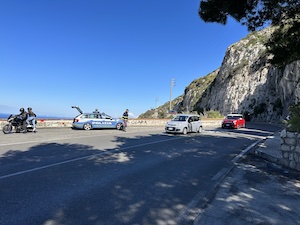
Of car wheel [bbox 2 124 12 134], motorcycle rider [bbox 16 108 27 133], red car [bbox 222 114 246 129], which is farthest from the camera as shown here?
red car [bbox 222 114 246 129]

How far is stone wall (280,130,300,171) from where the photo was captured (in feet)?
26.0

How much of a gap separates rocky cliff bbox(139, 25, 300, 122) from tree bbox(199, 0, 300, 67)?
32525 millimetres

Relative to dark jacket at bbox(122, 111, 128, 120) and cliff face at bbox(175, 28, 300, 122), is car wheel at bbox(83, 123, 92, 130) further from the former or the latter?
cliff face at bbox(175, 28, 300, 122)

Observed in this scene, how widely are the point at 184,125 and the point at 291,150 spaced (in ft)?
36.1

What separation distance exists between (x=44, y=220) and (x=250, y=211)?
3.41 metres

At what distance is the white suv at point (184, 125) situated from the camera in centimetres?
1880

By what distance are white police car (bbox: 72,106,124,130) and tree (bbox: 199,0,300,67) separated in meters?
13.1

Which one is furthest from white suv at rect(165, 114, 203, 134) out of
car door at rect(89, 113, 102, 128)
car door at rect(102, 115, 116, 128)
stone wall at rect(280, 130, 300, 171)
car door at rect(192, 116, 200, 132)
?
stone wall at rect(280, 130, 300, 171)

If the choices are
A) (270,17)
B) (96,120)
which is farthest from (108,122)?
(270,17)

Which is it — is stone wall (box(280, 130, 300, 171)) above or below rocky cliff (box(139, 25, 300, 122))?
below

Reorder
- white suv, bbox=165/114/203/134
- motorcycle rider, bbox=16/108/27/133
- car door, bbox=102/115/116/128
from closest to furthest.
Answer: motorcycle rider, bbox=16/108/27/133 → white suv, bbox=165/114/203/134 → car door, bbox=102/115/116/128

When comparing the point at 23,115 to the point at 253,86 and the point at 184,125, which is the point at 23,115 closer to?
the point at 184,125

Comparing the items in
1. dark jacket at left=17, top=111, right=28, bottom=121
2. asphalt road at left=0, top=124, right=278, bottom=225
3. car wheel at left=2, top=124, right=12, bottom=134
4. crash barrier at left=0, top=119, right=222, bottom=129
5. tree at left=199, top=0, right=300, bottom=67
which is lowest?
asphalt road at left=0, top=124, right=278, bottom=225

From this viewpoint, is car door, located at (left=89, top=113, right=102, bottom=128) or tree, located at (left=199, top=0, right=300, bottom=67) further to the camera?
car door, located at (left=89, top=113, right=102, bottom=128)
